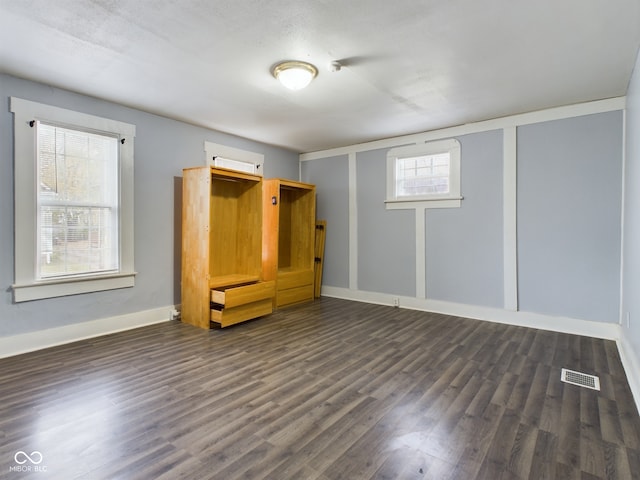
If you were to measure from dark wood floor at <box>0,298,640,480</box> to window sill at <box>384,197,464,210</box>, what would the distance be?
1.87m

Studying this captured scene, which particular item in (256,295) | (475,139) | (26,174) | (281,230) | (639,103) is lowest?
(256,295)

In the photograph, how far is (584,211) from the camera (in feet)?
12.4

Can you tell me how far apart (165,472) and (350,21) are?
9.28 ft

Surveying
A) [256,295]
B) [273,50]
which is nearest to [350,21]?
[273,50]

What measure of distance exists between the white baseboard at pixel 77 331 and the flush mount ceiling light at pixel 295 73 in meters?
3.10

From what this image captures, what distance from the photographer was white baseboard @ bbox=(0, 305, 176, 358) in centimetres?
311

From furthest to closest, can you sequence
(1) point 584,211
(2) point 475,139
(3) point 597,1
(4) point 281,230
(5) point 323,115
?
(4) point 281,230
(2) point 475,139
(5) point 323,115
(1) point 584,211
(3) point 597,1

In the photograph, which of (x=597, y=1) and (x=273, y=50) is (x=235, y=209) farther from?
(x=597, y=1)

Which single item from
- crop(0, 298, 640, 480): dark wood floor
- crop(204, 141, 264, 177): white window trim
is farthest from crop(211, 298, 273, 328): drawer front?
crop(204, 141, 264, 177): white window trim

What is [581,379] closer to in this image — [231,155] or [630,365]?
[630,365]

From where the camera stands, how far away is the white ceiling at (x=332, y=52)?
84.7 inches

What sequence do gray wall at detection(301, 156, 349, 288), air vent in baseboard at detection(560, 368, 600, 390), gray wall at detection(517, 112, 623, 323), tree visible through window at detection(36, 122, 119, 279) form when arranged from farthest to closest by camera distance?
gray wall at detection(301, 156, 349, 288), gray wall at detection(517, 112, 623, 323), tree visible through window at detection(36, 122, 119, 279), air vent in baseboard at detection(560, 368, 600, 390)

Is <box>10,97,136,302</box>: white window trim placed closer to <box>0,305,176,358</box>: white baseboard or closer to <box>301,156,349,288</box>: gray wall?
<box>0,305,176,358</box>: white baseboard

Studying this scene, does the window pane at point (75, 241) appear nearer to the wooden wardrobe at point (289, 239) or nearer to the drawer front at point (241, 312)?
the drawer front at point (241, 312)
